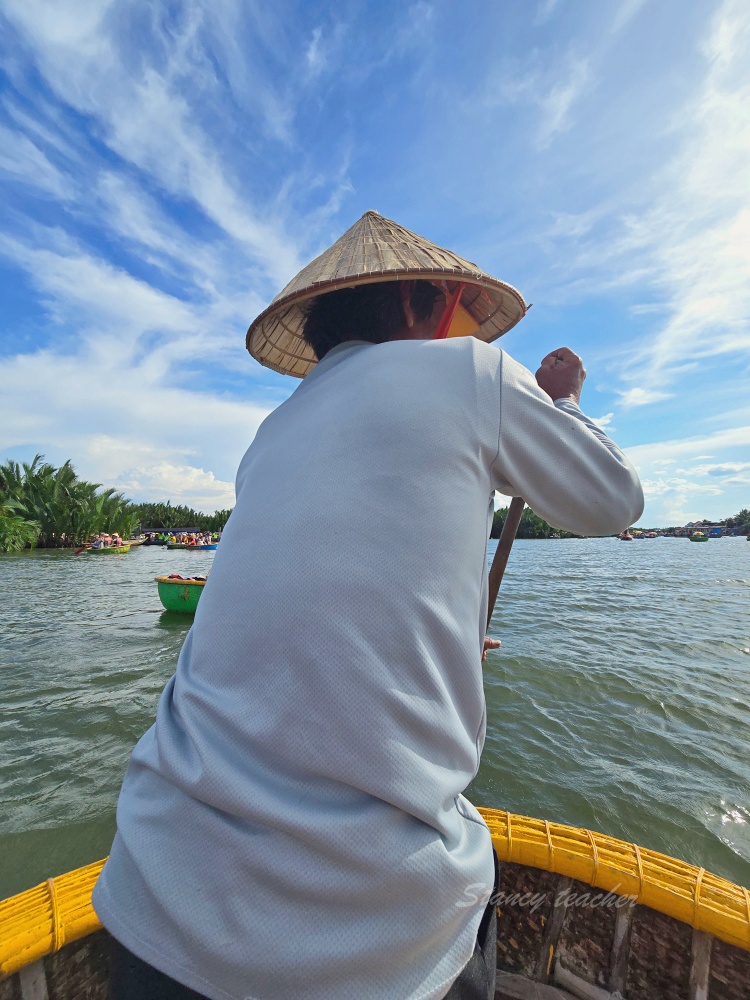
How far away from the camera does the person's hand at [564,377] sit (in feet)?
4.11

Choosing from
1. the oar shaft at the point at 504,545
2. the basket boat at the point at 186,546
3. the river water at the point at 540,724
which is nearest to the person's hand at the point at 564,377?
the oar shaft at the point at 504,545

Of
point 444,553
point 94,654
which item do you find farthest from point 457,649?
point 94,654

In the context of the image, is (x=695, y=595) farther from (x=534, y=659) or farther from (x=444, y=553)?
(x=444, y=553)

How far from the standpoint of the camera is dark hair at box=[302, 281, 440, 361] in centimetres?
117

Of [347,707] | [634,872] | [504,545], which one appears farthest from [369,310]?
[634,872]

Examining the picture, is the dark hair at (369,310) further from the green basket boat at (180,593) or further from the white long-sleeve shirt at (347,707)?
the green basket boat at (180,593)

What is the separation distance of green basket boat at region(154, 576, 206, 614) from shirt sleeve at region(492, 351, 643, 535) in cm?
1101

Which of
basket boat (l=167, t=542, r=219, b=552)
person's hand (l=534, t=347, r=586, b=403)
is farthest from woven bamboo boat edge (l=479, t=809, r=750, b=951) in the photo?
basket boat (l=167, t=542, r=219, b=552)

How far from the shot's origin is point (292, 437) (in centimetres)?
96

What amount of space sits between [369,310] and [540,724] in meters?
6.29

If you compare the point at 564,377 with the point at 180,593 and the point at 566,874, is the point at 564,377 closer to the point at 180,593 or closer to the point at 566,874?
the point at 566,874

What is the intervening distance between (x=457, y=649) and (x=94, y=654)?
9670mm

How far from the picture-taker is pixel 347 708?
712 mm

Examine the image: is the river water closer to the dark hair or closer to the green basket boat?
the green basket boat
